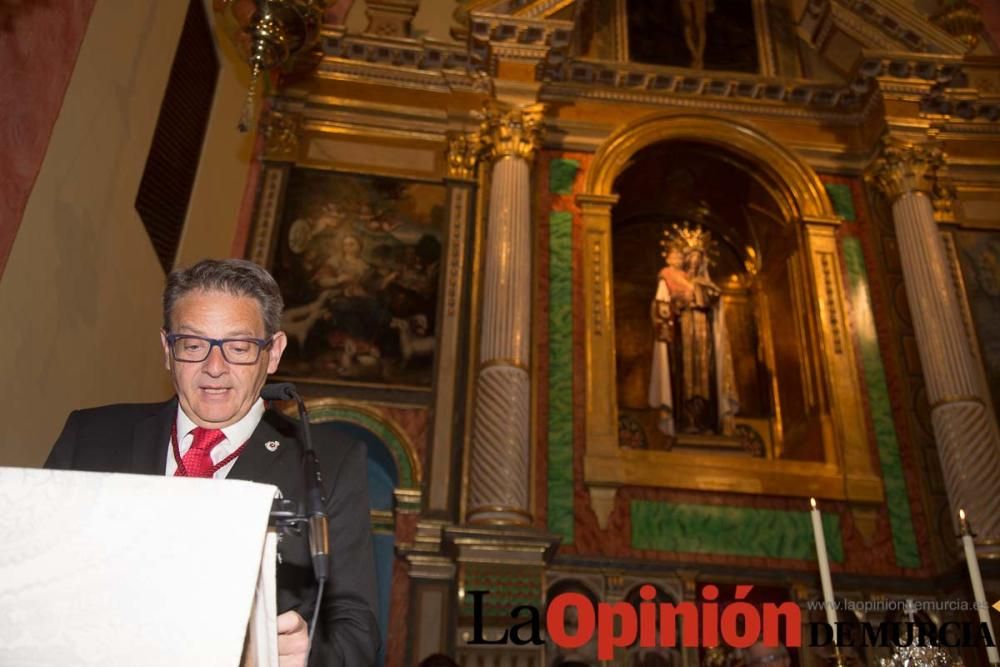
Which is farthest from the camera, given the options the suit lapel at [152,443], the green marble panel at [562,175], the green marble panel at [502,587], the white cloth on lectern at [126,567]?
the green marble panel at [562,175]

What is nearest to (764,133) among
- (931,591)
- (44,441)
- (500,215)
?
(500,215)

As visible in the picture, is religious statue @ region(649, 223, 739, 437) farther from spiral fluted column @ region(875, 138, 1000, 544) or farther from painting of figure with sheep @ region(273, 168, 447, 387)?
painting of figure with sheep @ region(273, 168, 447, 387)

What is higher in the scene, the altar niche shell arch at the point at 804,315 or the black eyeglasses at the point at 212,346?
the altar niche shell arch at the point at 804,315

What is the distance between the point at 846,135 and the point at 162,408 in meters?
8.68

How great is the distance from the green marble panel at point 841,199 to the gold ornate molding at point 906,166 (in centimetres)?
32

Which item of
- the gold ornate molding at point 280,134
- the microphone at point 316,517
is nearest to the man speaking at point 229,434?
the microphone at point 316,517

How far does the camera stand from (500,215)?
25.6 ft

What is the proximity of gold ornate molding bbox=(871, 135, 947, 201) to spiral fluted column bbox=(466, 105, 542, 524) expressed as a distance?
3.36m

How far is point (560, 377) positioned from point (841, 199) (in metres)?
3.60

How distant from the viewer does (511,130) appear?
323 inches

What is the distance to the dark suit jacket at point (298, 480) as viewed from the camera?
71.7 inches

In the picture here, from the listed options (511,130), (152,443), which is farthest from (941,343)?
(152,443)

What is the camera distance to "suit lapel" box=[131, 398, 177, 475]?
6.41 feet

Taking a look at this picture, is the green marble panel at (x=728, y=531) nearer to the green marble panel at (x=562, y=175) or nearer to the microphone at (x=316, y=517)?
the green marble panel at (x=562, y=175)
